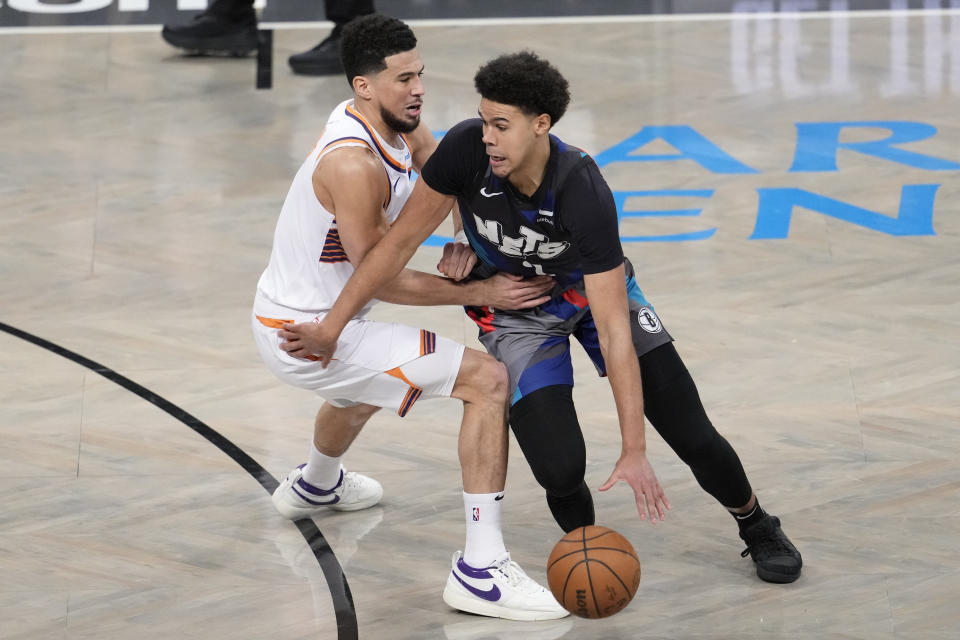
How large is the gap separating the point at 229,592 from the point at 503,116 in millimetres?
1695

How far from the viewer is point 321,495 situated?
4.53m

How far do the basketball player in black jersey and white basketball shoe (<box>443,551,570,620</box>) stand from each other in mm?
227

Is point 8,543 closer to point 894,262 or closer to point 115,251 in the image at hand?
point 115,251

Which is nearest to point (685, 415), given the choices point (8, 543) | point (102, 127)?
point (8, 543)

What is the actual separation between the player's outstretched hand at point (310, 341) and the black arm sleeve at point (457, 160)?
0.54 metres

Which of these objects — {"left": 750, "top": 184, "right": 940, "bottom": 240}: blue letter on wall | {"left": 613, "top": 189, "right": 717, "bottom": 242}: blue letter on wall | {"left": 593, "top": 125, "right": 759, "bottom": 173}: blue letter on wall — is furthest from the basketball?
{"left": 593, "top": 125, "right": 759, "bottom": 173}: blue letter on wall

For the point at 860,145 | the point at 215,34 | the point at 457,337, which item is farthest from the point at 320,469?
the point at 215,34

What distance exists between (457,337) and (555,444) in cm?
182

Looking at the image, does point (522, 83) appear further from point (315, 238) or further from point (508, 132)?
point (315, 238)

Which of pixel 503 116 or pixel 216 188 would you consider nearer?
pixel 503 116

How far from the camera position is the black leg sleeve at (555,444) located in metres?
3.91

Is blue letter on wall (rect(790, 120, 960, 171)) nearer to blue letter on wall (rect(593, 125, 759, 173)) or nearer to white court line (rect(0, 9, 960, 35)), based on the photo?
blue letter on wall (rect(593, 125, 759, 173))

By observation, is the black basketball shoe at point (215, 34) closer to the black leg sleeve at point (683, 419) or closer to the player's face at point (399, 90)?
the player's face at point (399, 90)

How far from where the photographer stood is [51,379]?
17.7 feet
